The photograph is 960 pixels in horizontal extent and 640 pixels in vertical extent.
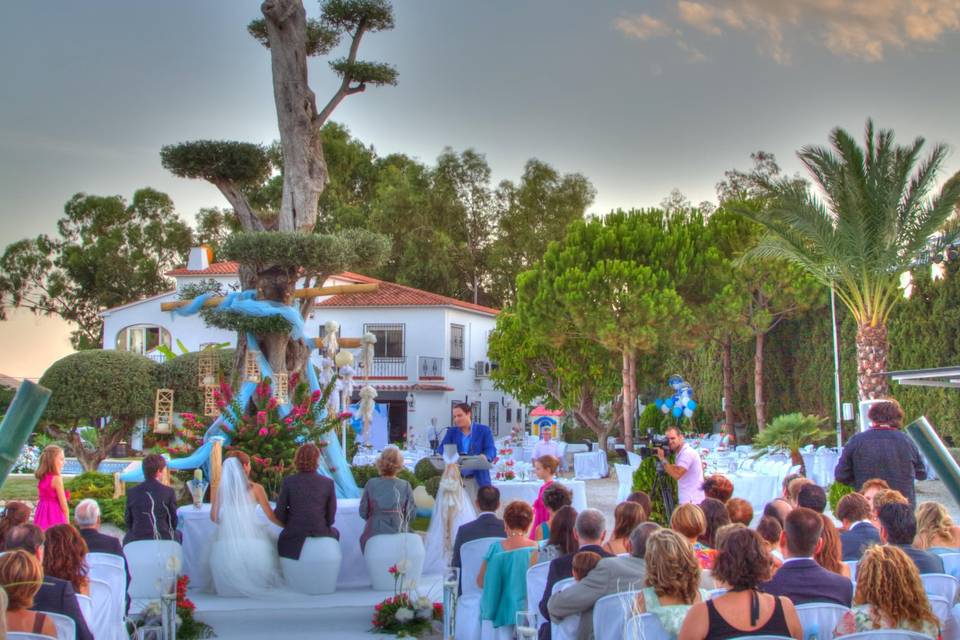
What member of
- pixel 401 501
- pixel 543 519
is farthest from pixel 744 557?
pixel 401 501

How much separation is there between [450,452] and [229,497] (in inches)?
93.2

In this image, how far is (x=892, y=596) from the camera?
4.12 m

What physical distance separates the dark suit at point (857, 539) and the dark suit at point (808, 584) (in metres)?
1.26

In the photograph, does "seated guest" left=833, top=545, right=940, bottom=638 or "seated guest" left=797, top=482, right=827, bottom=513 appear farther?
"seated guest" left=797, top=482, right=827, bottom=513

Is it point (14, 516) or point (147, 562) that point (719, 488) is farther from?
point (147, 562)

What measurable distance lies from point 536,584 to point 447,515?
4348 mm

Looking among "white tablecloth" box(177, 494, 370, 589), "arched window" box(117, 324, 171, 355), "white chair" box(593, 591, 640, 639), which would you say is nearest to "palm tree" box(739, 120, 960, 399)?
"white tablecloth" box(177, 494, 370, 589)

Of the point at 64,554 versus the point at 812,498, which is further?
the point at 812,498

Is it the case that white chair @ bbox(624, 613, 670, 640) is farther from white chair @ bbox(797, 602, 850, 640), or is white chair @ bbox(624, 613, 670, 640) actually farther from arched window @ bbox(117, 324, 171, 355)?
arched window @ bbox(117, 324, 171, 355)

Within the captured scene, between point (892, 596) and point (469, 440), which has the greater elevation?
point (469, 440)

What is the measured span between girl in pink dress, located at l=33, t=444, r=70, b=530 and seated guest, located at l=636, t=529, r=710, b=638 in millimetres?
6153

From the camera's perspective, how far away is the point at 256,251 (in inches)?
479

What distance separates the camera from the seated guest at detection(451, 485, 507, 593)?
7.04 meters

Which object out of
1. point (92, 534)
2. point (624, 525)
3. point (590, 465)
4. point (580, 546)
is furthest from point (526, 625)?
point (590, 465)
